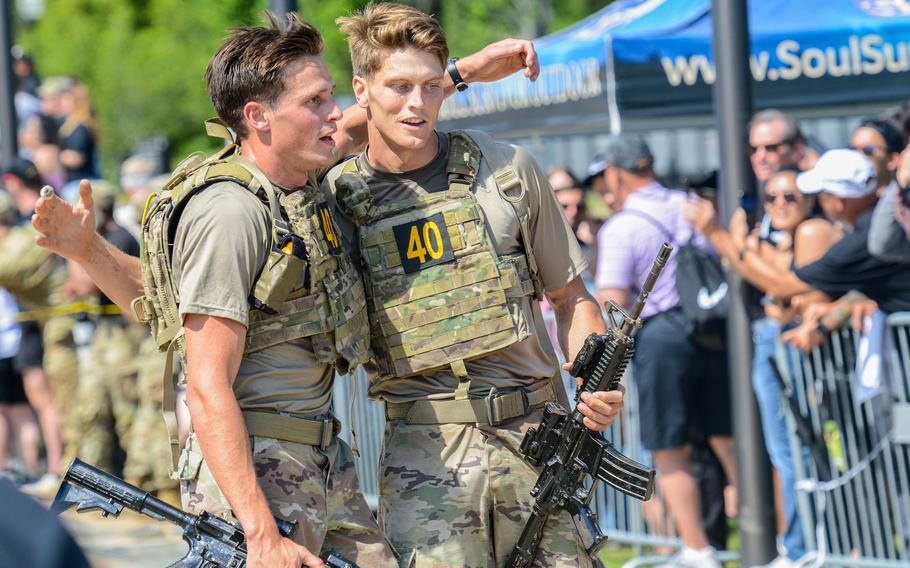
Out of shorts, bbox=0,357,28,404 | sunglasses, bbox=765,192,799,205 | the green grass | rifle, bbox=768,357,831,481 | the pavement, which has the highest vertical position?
A: sunglasses, bbox=765,192,799,205

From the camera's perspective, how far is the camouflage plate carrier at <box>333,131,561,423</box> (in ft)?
12.5

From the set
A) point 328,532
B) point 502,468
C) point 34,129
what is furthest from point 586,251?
point 34,129

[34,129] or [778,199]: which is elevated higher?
[34,129]

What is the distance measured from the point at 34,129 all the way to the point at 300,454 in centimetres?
916

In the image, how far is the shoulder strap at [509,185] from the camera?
3889 mm

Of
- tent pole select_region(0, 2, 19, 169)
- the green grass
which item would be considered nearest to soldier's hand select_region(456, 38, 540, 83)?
the green grass

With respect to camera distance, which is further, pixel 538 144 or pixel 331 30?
pixel 331 30

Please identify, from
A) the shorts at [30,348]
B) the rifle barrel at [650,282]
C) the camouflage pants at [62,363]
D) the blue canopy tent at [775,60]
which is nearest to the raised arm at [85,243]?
the rifle barrel at [650,282]

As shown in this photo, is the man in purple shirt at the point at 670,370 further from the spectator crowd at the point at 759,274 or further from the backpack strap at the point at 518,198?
the backpack strap at the point at 518,198

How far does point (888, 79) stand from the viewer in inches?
316

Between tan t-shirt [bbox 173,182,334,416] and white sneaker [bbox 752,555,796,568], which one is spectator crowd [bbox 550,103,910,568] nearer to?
white sneaker [bbox 752,555,796,568]

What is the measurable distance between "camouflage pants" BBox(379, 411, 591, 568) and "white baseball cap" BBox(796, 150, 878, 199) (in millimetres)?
2932

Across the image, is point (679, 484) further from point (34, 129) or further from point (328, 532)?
point (34, 129)

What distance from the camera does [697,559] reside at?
6527 millimetres
